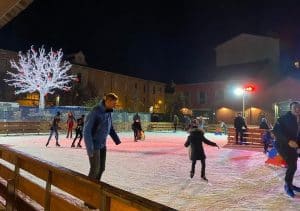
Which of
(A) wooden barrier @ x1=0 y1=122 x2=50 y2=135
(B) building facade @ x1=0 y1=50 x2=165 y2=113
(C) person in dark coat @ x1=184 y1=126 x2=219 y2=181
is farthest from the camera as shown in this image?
(B) building facade @ x1=0 y1=50 x2=165 y2=113

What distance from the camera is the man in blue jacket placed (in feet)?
19.5

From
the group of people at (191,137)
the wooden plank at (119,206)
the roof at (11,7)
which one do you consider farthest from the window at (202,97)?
the wooden plank at (119,206)

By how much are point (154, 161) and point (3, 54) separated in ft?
111

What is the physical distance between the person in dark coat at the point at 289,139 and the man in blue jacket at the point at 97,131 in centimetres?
336

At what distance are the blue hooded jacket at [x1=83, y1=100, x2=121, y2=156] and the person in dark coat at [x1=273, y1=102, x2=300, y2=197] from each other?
339cm

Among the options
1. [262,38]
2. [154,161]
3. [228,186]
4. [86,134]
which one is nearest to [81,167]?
[154,161]

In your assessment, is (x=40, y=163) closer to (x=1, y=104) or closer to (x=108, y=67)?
(x=1, y=104)

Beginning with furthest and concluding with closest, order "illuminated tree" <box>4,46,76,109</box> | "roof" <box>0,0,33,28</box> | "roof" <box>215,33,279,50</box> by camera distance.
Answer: "roof" <box>215,33,279,50</box> → "illuminated tree" <box>4,46,76,109</box> → "roof" <box>0,0,33,28</box>

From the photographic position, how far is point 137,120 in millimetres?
24672

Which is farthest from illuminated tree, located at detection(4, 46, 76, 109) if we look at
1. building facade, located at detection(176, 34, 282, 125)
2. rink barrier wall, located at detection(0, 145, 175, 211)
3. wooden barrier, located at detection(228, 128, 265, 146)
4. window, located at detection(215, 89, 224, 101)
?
rink barrier wall, located at detection(0, 145, 175, 211)

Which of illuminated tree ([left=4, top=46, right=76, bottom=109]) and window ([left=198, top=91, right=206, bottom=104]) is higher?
illuminated tree ([left=4, top=46, right=76, bottom=109])

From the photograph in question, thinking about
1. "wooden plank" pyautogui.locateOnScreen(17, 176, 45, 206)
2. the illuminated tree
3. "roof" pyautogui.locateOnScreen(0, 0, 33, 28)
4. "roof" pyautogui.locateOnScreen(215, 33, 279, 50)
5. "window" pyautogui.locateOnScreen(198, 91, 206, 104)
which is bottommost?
"wooden plank" pyautogui.locateOnScreen(17, 176, 45, 206)

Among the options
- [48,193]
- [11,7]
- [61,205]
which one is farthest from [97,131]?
[11,7]

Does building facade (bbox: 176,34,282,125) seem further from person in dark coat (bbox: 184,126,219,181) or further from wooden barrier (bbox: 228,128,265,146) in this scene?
person in dark coat (bbox: 184,126,219,181)
